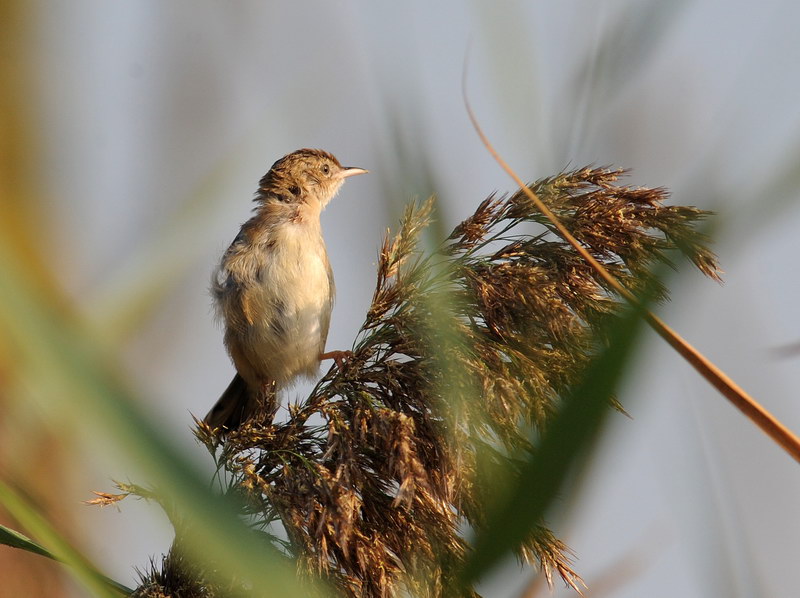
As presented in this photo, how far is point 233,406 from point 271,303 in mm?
528

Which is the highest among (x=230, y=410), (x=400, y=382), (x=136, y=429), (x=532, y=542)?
(x=230, y=410)

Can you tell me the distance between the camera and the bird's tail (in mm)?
3988

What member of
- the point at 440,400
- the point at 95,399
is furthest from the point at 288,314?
the point at 95,399

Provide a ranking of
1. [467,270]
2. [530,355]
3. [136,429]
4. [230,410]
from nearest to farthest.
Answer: [136,429], [530,355], [467,270], [230,410]

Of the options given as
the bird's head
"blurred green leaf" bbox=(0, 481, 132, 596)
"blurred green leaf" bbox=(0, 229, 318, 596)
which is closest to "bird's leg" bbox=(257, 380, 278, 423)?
"blurred green leaf" bbox=(0, 481, 132, 596)

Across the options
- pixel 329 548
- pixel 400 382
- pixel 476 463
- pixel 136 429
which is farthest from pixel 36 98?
pixel 136 429

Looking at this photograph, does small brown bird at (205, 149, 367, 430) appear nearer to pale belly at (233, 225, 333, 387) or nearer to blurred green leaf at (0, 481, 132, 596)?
pale belly at (233, 225, 333, 387)

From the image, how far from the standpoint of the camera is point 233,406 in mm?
4102

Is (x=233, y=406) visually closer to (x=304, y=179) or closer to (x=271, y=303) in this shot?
(x=271, y=303)

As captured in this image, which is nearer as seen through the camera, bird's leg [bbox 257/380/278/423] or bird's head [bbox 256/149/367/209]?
bird's leg [bbox 257/380/278/423]

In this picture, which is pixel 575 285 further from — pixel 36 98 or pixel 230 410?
pixel 230 410

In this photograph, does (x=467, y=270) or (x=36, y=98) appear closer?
(x=467, y=270)

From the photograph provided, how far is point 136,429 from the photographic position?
802 millimetres

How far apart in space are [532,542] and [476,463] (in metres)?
0.39
